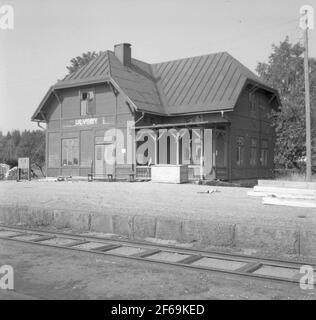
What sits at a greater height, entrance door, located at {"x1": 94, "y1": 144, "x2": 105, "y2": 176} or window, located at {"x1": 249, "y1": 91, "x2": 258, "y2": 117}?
window, located at {"x1": 249, "y1": 91, "x2": 258, "y2": 117}

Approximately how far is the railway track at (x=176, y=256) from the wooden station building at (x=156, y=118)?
15.3 meters

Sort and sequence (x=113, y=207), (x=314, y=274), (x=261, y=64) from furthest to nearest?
1. (x=261, y=64)
2. (x=113, y=207)
3. (x=314, y=274)

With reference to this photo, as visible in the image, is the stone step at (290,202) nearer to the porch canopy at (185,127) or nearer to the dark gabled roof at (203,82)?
the porch canopy at (185,127)

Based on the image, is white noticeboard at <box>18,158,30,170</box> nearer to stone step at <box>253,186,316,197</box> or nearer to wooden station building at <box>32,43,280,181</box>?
wooden station building at <box>32,43,280,181</box>

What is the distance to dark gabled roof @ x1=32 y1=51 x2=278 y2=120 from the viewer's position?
27.9 metres

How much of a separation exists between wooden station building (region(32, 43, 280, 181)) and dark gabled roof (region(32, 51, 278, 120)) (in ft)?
0.21

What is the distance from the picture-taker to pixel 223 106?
27016mm

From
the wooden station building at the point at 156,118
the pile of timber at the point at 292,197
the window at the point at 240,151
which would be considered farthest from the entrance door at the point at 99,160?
the pile of timber at the point at 292,197

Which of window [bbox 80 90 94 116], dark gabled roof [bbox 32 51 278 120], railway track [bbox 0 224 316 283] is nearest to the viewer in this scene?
railway track [bbox 0 224 316 283]

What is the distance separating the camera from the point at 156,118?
29.5 m

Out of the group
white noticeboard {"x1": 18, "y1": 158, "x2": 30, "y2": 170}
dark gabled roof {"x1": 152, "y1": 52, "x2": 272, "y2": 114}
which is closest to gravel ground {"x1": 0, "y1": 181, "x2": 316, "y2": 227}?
dark gabled roof {"x1": 152, "y1": 52, "x2": 272, "y2": 114}

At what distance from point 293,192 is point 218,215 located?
239 centimetres

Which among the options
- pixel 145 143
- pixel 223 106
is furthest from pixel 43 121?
pixel 223 106

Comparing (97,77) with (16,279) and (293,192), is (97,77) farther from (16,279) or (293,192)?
(16,279)
